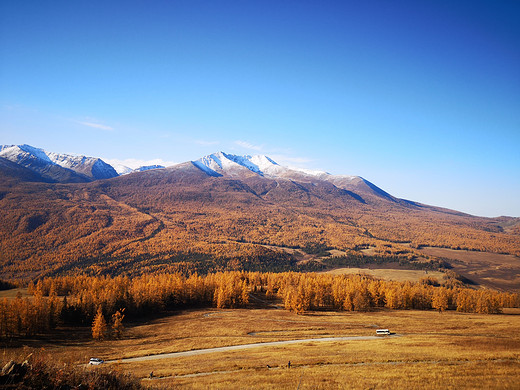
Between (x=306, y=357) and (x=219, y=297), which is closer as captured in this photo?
(x=306, y=357)

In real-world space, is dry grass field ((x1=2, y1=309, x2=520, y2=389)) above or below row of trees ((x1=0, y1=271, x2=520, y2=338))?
above

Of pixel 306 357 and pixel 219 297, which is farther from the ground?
pixel 306 357

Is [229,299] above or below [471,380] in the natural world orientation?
below

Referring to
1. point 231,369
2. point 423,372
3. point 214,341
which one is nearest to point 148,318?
point 214,341

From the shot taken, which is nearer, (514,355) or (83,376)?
(83,376)

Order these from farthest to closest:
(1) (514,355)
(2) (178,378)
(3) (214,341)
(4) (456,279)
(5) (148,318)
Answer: (4) (456,279) < (5) (148,318) < (3) (214,341) < (1) (514,355) < (2) (178,378)

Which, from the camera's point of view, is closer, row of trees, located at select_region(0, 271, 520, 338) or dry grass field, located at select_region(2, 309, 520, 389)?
dry grass field, located at select_region(2, 309, 520, 389)

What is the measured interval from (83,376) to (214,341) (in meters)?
50.5

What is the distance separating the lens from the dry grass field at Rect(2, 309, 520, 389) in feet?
85.7

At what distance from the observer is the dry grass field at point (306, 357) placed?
26109mm

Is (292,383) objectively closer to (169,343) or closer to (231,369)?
(231,369)

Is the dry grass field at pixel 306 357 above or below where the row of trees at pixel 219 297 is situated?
above

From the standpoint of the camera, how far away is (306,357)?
3969 centimetres

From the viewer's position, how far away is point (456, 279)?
189500 millimetres
